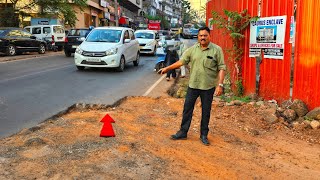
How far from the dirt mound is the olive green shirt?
906 millimetres

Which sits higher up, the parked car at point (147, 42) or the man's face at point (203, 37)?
the parked car at point (147, 42)

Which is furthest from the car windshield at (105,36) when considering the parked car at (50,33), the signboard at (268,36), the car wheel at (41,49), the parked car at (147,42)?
the parked car at (50,33)

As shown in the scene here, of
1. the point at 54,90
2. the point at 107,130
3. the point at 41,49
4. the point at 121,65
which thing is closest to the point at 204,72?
the point at 107,130

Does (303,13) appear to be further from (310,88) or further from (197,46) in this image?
(197,46)

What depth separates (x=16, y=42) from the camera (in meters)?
22.6

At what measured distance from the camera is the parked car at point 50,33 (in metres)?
27.7

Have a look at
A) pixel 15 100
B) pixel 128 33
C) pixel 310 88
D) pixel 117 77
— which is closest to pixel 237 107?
pixel 310 88

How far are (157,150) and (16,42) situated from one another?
64.7ft

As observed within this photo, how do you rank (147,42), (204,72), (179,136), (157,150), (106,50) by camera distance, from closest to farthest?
(157,150) < (204,72) < (179,136) < (106,50) < (147,42)

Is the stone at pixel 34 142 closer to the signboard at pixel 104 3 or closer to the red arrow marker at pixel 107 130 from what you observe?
the red arrow marker at pixel 107 130

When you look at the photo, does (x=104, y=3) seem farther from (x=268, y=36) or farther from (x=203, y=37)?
(x=203, y=37)

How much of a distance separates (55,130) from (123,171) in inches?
81.3

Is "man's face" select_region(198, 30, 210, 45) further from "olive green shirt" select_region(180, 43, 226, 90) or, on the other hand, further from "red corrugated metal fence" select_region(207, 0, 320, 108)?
"red corrugated metal fence" select_region(207, 0, 320, 108)

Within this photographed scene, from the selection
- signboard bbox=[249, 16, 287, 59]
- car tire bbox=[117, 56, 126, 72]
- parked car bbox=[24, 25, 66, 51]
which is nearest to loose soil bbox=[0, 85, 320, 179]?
signboard bbox=[249, 16, 287, 59]
